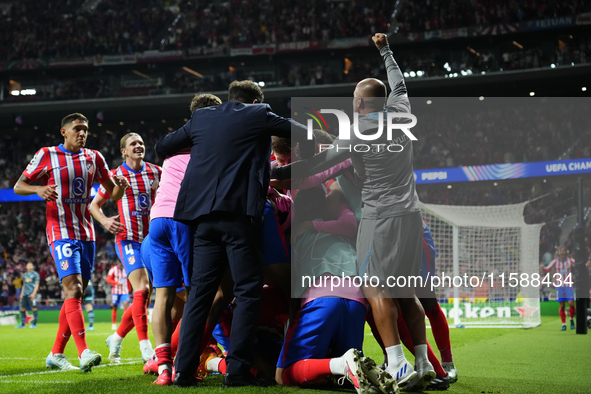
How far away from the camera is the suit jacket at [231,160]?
3.53 metres

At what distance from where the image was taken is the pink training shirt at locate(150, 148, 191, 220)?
417 centimetres

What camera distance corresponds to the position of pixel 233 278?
3498 millimetres

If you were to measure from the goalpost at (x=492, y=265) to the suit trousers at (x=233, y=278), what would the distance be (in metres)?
8.46

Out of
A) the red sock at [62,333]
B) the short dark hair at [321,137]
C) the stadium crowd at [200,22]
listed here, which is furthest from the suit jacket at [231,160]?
the stadium crowd at [200,22]

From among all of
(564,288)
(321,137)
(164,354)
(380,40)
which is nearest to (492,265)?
(564,288)

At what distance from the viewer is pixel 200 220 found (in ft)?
11.8

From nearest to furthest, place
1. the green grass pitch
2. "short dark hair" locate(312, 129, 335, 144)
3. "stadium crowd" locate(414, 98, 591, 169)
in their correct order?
1. the green grass pitch
2. "short dark hair" locate(312, 129, 335, 144)
3. "stadium crowd" locate(414, 98, 591, 169)

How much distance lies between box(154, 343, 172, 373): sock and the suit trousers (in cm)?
36

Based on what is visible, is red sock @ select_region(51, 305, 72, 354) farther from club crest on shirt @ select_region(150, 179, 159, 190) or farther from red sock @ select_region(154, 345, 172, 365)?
red sock @ select_region(154, 345, 172, 365)

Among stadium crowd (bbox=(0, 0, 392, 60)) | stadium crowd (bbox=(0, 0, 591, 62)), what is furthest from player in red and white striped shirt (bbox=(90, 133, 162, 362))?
stadium crowd (bbox=(0, 0, 392, 60))

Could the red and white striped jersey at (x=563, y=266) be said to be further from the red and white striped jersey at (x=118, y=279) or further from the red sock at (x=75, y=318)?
the red and white striped jersey at (x=118, y=279)

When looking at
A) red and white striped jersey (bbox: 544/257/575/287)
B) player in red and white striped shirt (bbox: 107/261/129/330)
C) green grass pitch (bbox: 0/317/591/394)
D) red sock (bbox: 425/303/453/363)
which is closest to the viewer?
green grass pitch (bbox: 0/317/591/394)

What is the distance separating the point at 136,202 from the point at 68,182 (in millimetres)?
907

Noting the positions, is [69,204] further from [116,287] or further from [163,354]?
[116,287]
